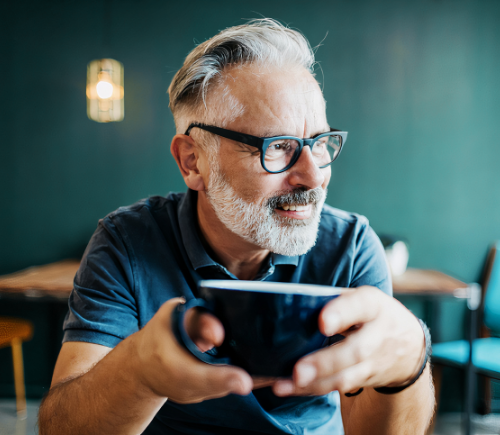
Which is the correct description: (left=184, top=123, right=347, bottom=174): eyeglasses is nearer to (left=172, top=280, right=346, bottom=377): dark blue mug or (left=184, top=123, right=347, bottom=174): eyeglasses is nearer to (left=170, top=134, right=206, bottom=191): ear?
(left=170, top=134, right=206, bottom=191): ear

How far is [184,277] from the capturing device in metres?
0.96

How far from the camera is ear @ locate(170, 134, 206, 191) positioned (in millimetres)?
1059

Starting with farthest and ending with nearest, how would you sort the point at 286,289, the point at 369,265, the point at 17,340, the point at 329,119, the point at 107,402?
the point at 329,119
the point at 17,340
the point at 369,265
the point at 107,402
the point at 286,289

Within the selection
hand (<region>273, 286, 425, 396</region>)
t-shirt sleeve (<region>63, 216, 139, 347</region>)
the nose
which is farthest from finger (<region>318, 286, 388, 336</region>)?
t-shirt sleeve (<region>63, 216, 139, 347</region>)

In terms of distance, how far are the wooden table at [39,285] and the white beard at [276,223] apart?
4.64ft

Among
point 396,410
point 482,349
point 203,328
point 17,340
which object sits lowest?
point 17,340

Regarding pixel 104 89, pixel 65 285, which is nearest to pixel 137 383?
pixel 65 285

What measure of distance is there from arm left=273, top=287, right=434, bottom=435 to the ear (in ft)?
2.14

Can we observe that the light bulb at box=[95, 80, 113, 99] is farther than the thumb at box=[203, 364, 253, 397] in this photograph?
Yes

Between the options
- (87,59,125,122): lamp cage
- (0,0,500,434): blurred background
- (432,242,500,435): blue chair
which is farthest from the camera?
(0,0,500,434): blurred background

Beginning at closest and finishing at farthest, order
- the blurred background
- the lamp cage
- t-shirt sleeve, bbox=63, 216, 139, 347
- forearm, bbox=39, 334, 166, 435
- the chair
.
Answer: forearm, bbox=39, 334, 166, 435, t-shirt sleeve, bbox=63, 216, 139, 347, the chair, the lamp cage, the blurred background

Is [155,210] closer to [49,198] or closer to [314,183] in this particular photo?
[314,183]

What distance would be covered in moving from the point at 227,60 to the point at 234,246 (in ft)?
1.47

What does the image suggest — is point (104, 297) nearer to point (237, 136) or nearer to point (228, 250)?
point (228, 250)
